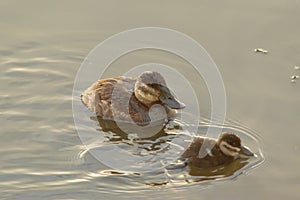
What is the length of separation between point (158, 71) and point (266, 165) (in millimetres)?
1870

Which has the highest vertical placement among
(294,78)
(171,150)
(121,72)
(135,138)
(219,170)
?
(121,72)

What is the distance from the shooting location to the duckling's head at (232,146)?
584 cm

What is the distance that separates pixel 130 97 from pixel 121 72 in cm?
50

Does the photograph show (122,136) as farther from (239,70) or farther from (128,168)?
(239,70)

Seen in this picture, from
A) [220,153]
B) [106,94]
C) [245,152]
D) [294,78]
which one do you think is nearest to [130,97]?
[106,94]

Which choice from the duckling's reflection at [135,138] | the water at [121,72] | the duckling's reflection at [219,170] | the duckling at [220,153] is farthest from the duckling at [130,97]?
the duckling's reflection at [219,170]

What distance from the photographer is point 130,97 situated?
22.3 ft

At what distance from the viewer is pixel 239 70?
7.16m

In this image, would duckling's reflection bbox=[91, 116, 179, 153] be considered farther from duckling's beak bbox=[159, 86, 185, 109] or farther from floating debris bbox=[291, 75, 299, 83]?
floating debris bbox=[291, 75, 299, 83]

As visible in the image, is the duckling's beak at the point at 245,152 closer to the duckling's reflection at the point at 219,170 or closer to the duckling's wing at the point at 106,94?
the duckling's reflection at the point at 219,170

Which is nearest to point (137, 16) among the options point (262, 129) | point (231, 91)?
point (231, 91)

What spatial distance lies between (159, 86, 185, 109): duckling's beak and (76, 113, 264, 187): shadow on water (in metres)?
0.20

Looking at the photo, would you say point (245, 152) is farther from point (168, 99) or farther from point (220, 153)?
point (168, 99)

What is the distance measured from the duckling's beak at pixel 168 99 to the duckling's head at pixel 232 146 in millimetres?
722
